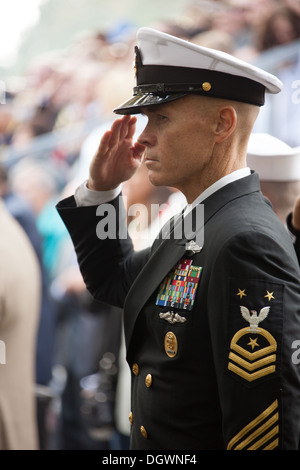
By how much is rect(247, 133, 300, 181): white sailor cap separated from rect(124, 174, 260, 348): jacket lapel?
1.75 ft

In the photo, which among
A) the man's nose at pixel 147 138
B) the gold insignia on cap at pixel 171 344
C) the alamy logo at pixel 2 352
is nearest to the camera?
the gold insignia on cap at pixel 171 344

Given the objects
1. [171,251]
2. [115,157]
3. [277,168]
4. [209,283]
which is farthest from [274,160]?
[209,283]

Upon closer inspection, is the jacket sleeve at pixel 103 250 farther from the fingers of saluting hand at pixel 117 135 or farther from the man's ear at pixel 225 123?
the man's ear at pixel 225 123

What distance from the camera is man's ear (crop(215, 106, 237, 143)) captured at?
4.06 feet

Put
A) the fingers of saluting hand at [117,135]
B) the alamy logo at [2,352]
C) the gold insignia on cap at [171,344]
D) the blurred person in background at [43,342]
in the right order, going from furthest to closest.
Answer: the blurred person in background at [43,342], the alamy logo at [2,352], the fingers of saluting hand at [117,135], the gold insignia on cap at [171,344]

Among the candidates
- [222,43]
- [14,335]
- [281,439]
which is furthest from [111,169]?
[14,335]

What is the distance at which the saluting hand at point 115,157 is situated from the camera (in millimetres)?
1497

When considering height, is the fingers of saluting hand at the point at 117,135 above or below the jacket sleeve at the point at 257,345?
above

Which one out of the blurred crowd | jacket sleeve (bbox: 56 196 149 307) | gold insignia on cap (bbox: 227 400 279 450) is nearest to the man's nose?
jacket sleeve (bbox: 56 196 149 307)

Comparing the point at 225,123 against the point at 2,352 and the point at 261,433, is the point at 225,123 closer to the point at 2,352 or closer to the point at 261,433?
the point at 261,433

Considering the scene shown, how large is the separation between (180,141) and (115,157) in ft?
0.99

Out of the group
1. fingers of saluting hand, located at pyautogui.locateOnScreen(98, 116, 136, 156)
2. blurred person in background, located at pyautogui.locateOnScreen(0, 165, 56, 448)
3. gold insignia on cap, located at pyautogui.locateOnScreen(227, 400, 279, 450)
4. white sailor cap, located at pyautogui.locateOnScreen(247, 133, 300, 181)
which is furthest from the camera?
blurred person in background, located at pyautogui.locateOnScreen(0, 165, 56, 448)

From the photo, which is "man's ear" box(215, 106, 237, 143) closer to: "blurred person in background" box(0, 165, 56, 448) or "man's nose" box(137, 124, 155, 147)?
"man's nose" box(137, 124, 155, 147)

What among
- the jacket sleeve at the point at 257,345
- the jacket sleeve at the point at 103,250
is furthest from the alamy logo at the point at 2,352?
the jacket sleeve at the point at 257,345
